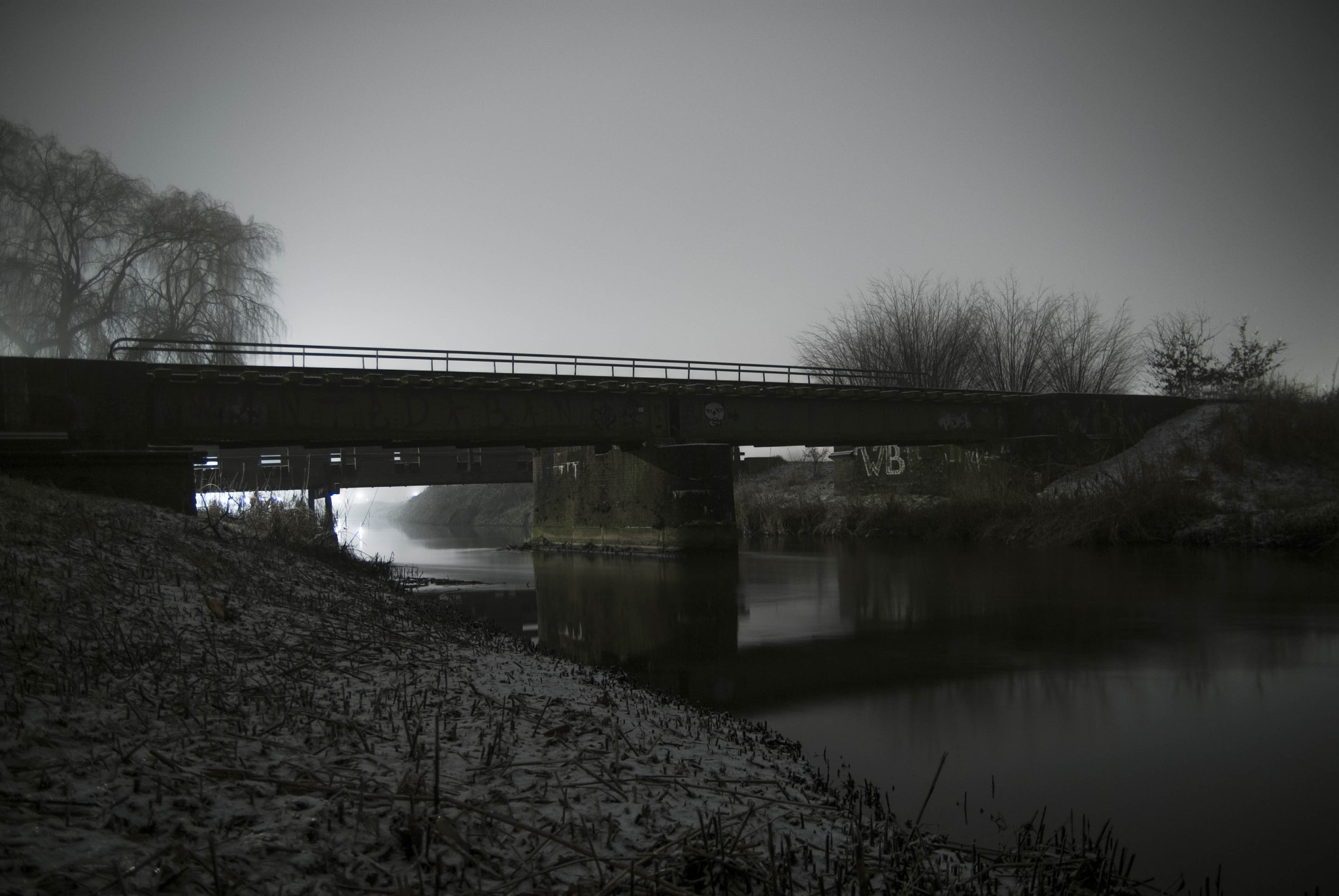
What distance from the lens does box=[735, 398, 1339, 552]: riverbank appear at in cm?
2073

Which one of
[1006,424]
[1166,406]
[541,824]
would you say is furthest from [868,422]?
[541,824]

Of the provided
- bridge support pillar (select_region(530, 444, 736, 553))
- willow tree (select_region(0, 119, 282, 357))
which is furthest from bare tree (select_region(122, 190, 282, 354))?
bridge support pillar (select_region(530, 444, 736, 553))

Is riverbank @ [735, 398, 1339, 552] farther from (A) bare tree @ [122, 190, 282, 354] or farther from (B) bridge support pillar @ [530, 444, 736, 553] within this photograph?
(A) bare tree @ [122, 190, 282, 354]

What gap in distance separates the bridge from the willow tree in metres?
2.03

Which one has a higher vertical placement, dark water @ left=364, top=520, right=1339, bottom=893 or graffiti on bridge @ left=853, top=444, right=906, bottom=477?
graffiti on bridge @ left=853, top=444, right=906, bottom=477

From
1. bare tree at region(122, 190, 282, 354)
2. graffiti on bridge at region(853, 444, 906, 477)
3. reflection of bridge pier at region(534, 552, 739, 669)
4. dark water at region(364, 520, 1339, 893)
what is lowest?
reflection of bridge pier at region(534, 552, 739, 669)

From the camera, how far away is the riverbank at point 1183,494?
20734mm

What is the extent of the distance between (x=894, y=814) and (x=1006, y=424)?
92.6 ft

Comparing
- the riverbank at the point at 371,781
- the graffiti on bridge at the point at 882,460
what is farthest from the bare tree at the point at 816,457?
the riverbank at the point at 371,781

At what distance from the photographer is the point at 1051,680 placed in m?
8.22

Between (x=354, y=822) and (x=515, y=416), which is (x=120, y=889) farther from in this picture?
(x=515, y=416)

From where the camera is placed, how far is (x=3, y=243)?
92.8 ft

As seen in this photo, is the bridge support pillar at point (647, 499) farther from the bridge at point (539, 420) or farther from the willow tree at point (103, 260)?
the willow tree at point (103, 260)

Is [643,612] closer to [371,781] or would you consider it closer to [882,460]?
[371,781]
